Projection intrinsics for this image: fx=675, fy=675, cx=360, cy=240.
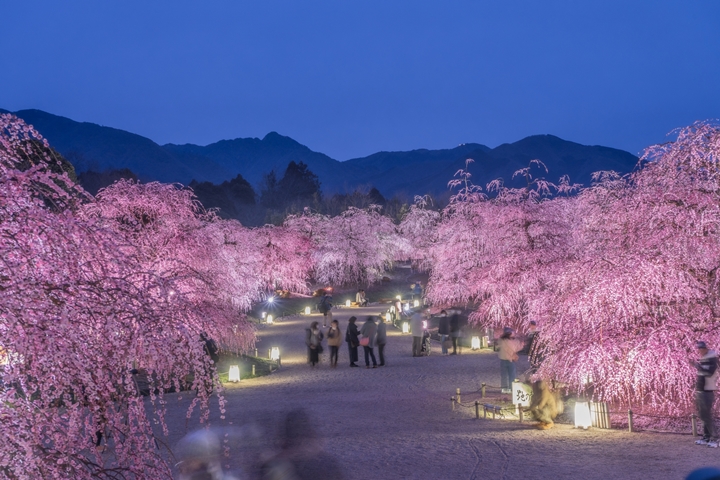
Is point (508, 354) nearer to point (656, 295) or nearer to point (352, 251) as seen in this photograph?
point (656, 295)

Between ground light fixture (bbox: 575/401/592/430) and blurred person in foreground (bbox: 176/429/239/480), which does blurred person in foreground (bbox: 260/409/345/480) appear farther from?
ground light fixture (bbox: 575/401/592/430)

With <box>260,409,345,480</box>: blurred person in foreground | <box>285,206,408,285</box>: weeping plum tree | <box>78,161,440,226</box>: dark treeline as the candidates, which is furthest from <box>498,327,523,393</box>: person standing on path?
<box>78,161,440,226</box>: dark treeline

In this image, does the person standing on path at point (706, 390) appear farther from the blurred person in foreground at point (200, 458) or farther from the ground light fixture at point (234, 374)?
the ground light fixture at point (234, 374)

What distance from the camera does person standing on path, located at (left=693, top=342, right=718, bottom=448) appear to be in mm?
10719

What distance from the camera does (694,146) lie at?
42.5 ft

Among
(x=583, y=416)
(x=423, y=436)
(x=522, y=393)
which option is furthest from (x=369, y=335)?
(x=583, y=416)

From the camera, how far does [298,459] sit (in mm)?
8188

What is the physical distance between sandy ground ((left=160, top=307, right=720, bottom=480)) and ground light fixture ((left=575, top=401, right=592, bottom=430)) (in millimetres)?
189

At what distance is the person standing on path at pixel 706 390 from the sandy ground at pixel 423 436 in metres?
0.37

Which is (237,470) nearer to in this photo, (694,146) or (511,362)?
(511,362)

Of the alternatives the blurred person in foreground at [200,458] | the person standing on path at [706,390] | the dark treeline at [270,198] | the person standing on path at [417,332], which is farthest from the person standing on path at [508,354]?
the dark treeline at [270,198]

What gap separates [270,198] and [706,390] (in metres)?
110

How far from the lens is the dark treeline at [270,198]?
3068 inches

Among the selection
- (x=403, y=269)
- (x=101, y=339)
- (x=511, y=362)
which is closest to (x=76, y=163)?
(x=403, y=269)
